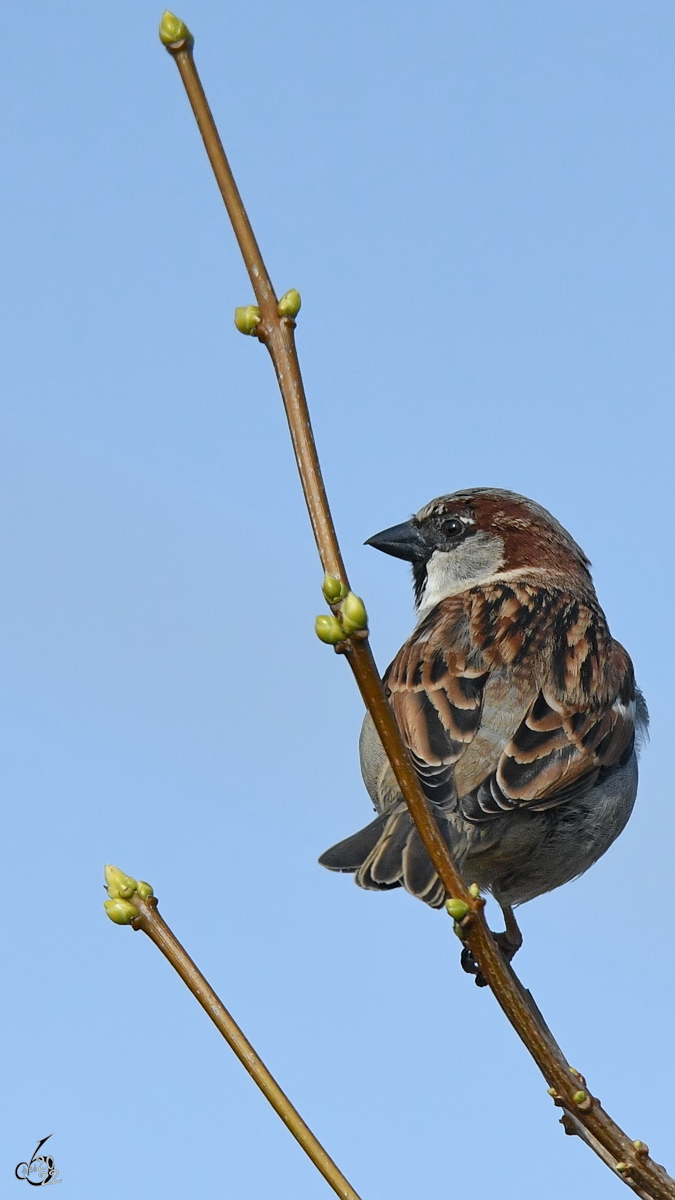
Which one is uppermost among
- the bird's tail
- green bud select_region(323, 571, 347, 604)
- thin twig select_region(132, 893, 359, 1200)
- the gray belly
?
the gray belly

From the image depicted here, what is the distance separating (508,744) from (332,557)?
2.54 m

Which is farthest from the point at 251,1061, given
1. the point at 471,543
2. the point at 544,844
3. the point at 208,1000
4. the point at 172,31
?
the point at 471,543

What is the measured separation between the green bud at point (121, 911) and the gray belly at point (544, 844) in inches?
88.0

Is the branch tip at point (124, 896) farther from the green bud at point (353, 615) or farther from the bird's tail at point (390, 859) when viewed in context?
the bird's tail at point (390, 859)

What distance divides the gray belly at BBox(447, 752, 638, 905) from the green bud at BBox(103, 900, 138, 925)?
223cm

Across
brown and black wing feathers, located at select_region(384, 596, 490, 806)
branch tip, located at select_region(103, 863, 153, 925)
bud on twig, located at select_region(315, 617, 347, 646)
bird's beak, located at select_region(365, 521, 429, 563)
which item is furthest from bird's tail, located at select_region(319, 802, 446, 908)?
bird's beak, located at select_region(365, 521, 429, 563)

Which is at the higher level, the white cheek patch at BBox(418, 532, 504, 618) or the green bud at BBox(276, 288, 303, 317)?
the white cheek patch at BBox(418, 532, 504, 618)

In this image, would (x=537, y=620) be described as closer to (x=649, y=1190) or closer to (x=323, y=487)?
(x=649, y=1190)

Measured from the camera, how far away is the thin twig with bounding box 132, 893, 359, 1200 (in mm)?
2342

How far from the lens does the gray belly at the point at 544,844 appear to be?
4715 millimetres

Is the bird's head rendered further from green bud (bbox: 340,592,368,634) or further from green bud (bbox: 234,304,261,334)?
green bud (bbox: 340,592,368,634)

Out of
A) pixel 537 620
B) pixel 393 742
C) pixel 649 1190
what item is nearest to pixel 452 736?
pixel 537 620

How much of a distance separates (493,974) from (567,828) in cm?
230

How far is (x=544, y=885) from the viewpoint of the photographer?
16.5 ft
